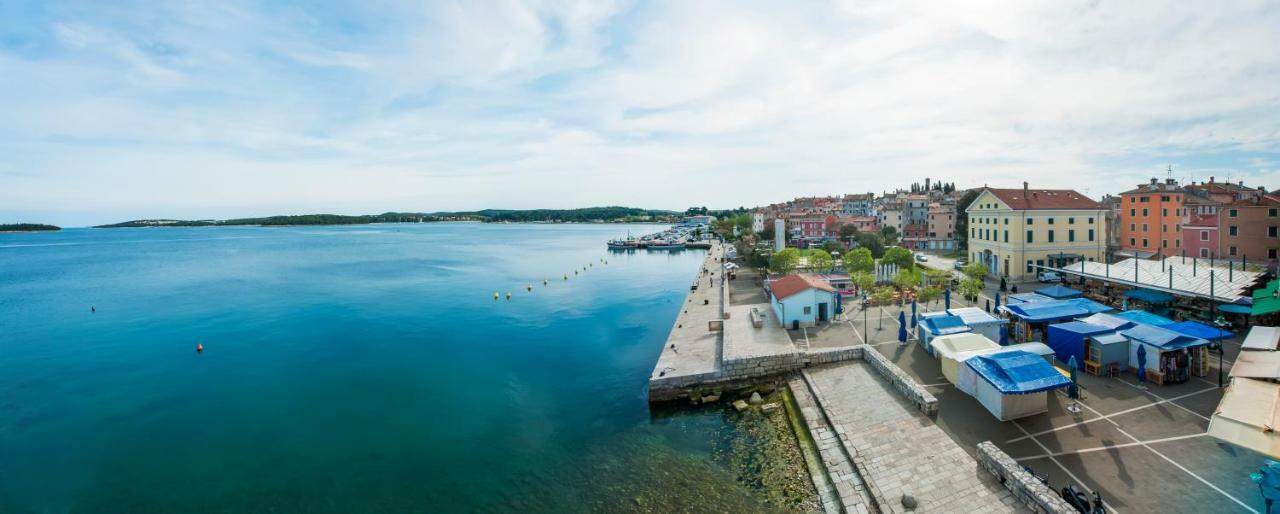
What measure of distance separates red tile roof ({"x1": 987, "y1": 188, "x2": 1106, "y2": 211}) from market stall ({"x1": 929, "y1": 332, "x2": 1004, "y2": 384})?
23.1 metres

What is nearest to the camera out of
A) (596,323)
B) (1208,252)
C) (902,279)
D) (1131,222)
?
(902,279)

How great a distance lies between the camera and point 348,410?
801 inches

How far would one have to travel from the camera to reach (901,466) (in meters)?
12.0

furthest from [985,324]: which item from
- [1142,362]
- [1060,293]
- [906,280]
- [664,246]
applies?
[664,246]

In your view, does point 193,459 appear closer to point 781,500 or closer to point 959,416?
point 781,500

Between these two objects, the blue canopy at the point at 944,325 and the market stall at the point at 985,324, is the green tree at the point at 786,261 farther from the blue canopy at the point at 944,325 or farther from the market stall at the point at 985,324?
the market stall at the point at 985,324

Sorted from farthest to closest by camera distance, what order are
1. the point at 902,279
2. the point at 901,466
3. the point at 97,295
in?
1. the point at 97,295
2. the point at 902,279
3. the point at 901,466

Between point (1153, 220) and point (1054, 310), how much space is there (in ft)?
92.7

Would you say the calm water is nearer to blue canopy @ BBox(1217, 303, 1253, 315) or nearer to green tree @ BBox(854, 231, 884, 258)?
blue canopy @ BBox(1217, 303, 1253, 315)

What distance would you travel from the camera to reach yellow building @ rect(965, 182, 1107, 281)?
34.1 meters

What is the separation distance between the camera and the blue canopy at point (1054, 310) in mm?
18531

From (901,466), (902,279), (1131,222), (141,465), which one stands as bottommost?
(141,465)

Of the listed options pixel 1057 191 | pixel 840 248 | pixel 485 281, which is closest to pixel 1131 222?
pixel 1057 191

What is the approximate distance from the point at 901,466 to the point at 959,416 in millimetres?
2794
